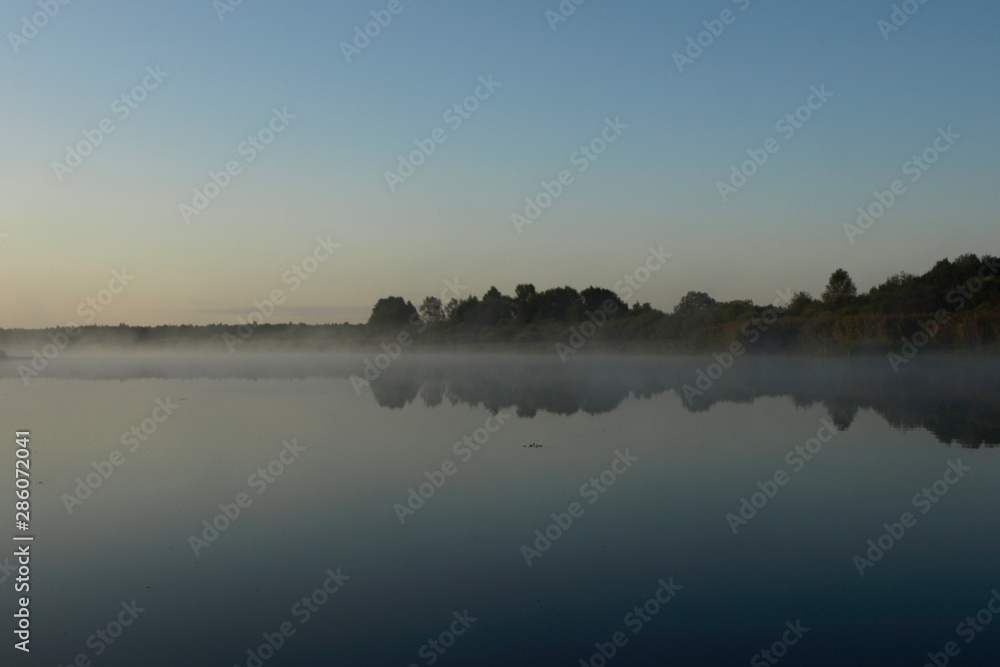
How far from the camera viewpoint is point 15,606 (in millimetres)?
5055

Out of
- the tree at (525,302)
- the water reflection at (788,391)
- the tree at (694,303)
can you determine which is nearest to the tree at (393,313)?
the tree at (525,302)

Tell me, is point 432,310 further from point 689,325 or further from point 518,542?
point 518,542

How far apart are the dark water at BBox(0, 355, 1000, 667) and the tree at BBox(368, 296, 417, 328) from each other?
62575mm

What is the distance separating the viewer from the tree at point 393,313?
3000 inches

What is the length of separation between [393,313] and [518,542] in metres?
70.7

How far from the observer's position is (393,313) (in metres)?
76.2

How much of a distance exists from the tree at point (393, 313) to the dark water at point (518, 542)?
62.6 metres

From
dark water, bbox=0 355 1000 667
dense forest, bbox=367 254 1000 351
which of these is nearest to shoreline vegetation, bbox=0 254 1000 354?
dense forest, bbox=367 254 1000 351

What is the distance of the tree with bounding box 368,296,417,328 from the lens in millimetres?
76188

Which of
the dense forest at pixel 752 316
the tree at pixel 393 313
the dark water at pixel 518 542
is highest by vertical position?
the tree at pixel 393 313

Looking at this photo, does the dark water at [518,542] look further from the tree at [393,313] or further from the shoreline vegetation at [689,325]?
the tree at [393,313]

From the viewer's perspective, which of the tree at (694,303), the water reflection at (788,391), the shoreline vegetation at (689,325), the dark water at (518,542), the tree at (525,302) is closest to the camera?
the dark water at (518,542)

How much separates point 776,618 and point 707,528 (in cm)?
188

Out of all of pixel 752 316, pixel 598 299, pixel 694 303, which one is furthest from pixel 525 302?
pixel 752 316
